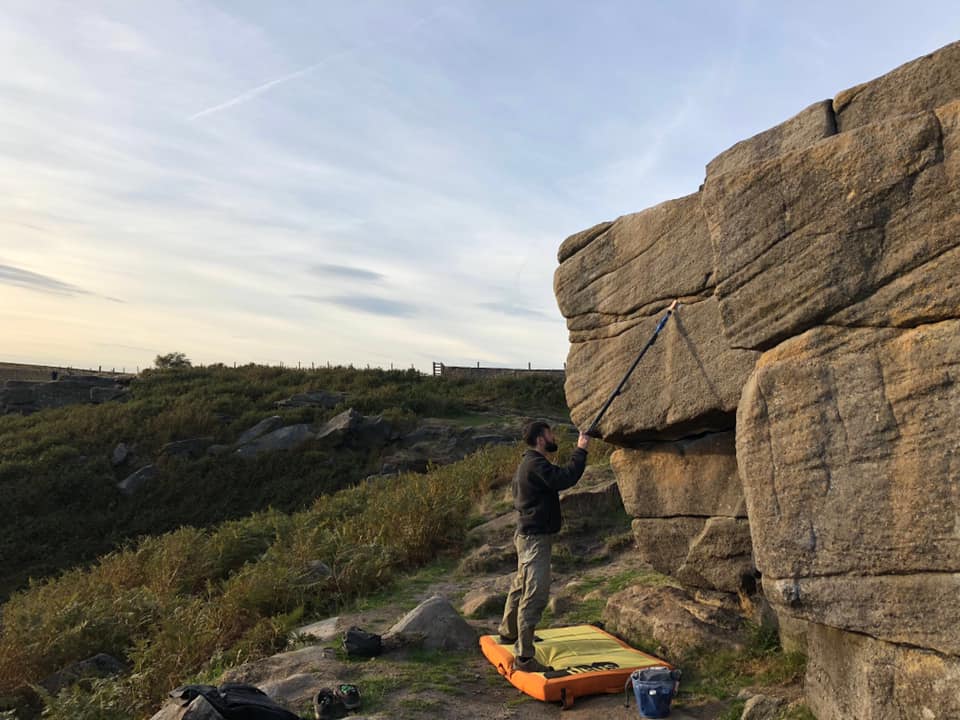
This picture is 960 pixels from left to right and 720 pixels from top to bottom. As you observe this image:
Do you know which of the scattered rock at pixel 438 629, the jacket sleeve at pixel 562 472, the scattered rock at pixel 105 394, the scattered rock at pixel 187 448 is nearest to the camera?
the jacket sleeve at pixel 562 472

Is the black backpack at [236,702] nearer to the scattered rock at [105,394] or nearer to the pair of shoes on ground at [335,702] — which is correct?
the pair of shoes on ground at [335,702]

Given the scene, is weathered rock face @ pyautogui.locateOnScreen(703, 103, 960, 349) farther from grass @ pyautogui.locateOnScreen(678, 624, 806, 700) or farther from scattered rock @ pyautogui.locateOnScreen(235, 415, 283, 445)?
scattered rock @ pyautogui.locateOnScreen(235, 415, 283, 445)

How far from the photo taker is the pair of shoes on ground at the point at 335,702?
5852 mm

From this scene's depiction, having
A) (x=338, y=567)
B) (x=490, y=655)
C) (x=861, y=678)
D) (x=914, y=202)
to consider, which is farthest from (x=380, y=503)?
(x=914, y=202)

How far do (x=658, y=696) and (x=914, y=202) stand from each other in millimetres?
3646

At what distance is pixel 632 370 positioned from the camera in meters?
6.87

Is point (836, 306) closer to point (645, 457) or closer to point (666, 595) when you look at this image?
point (645, 457)

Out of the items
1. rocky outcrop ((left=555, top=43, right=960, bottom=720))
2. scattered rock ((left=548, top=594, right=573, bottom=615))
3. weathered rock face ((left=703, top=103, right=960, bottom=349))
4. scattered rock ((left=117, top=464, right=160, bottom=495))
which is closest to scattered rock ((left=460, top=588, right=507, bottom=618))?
scattered rock ((left=548, top=594, right=573, bottom=615))

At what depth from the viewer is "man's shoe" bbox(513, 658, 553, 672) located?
245 inches

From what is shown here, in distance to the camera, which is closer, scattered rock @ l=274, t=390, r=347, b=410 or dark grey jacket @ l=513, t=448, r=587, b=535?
dark grey jacket @ l=513, t=448, r=587, b=535

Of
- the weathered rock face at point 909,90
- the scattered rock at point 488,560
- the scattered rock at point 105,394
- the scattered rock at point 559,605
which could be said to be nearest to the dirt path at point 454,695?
the scattered rock at point 559,605

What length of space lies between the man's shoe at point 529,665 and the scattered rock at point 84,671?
16.7 ft

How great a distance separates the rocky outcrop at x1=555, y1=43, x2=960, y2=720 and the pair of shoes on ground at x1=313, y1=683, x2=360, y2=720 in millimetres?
3280

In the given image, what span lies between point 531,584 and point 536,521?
0.52 m
